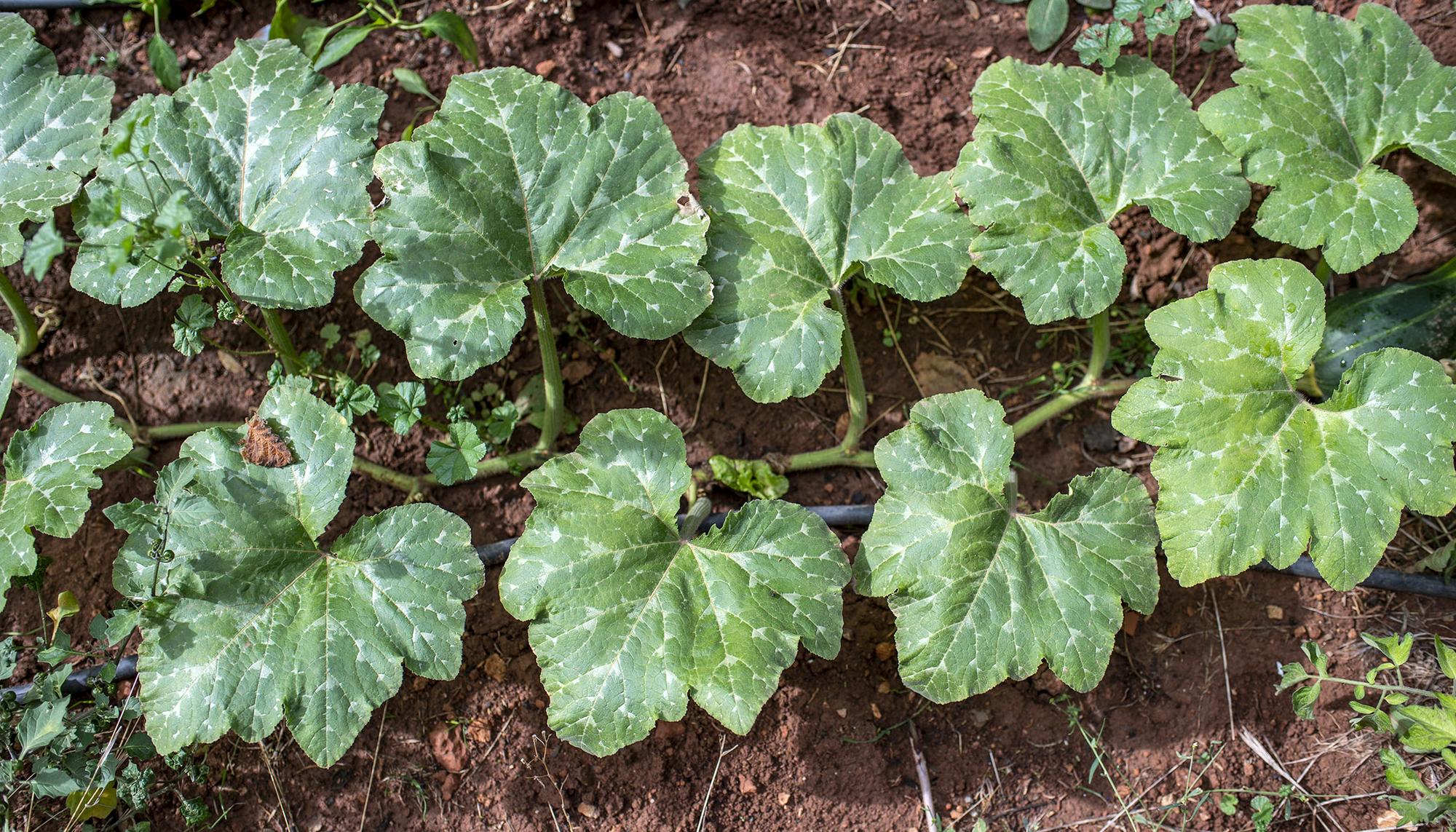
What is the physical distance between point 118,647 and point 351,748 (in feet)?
2.91

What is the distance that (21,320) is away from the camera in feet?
12.3

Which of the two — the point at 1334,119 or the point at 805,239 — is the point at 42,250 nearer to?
the point at 805,239

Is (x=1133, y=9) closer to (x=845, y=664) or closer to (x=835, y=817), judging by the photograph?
(x=845, y=664)

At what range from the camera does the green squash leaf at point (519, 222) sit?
10.8 ft

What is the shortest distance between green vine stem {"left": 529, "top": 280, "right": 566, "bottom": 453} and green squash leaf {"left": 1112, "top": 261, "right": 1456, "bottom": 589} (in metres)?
1.94

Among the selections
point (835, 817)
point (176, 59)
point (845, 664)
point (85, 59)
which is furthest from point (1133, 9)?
point (85, 59)

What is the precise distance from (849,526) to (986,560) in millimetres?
633

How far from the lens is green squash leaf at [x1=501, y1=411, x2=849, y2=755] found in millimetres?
3240

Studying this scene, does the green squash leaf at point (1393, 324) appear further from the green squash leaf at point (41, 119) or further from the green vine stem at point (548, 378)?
the green squash leaf at point (41, 119)

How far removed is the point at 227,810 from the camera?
3.62 m

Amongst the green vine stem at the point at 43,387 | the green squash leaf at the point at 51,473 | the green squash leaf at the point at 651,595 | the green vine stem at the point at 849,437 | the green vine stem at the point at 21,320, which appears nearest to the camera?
the green squash leaf at the point at 51,473

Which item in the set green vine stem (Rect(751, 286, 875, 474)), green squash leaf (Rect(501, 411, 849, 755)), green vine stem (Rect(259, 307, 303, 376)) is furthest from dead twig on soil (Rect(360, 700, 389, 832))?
green vine stem (Rect(751, 286, 875, 474))

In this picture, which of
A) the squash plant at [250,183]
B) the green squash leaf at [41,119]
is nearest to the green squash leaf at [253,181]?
the squash plant at [250,183]

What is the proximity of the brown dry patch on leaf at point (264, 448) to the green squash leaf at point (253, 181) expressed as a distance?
1.35ft
